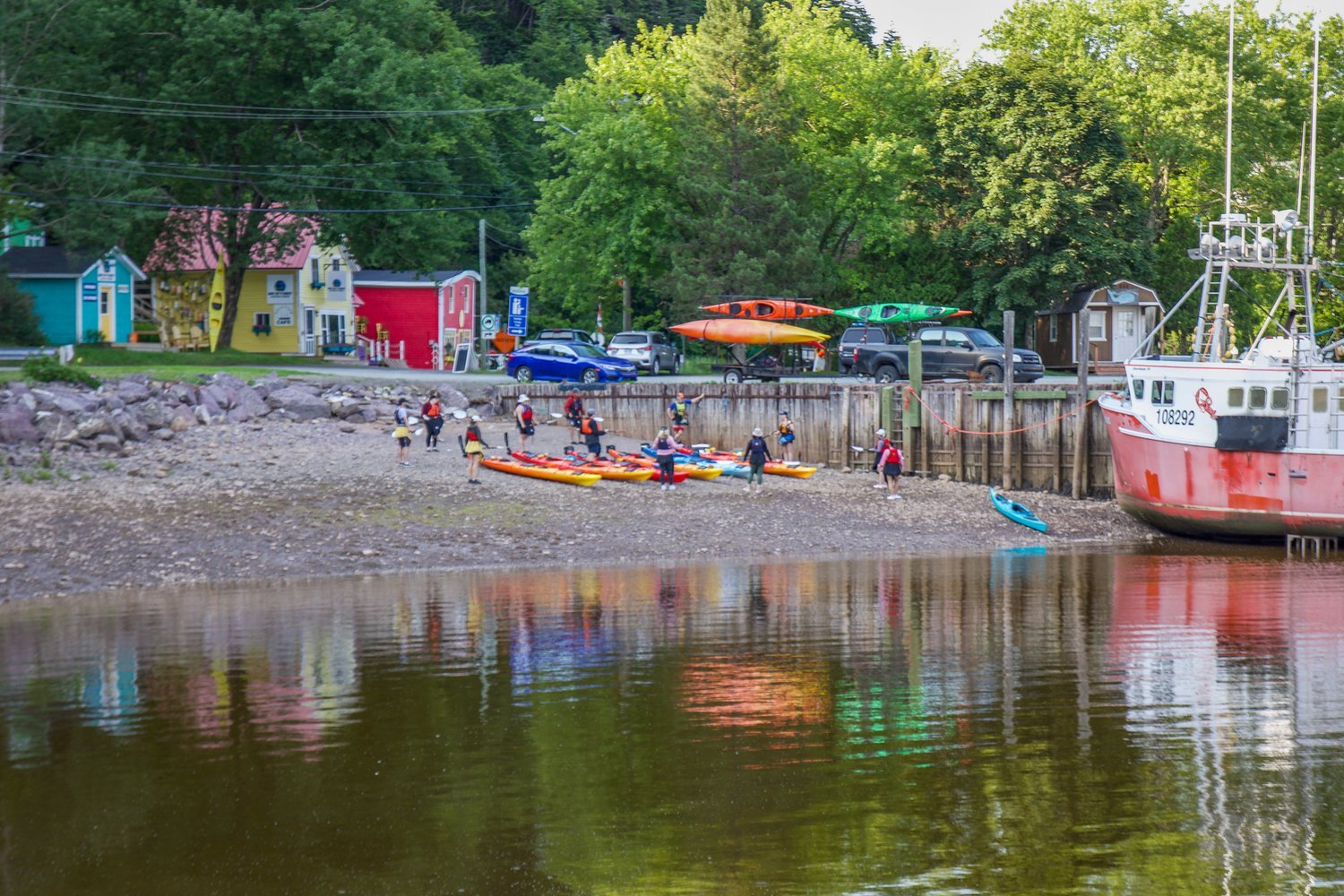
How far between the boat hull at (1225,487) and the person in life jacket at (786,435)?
8.42m

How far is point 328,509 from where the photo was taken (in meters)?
31.2

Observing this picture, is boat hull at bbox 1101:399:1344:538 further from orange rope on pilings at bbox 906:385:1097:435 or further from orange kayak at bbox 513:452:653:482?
orange kayak at bbox 513:452:653:482

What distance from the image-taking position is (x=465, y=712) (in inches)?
691

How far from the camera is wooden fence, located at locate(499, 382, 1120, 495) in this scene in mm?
38562

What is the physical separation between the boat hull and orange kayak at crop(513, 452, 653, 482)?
39.0ft

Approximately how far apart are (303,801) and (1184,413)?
84.8ft

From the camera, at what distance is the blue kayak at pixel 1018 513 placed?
34.8 m

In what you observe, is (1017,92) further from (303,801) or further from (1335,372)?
(303,801)

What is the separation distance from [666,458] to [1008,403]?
10.1 m

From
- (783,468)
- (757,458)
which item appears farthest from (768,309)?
(757,458)

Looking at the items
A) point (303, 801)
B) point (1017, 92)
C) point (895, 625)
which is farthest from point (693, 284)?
point (303, 801)

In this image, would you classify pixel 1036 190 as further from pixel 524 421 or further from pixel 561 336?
pixel 524 421

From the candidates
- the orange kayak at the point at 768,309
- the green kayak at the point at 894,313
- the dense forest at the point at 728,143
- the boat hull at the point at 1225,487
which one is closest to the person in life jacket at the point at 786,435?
the boat hull at the point at 1225,487

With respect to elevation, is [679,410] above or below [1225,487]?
above
